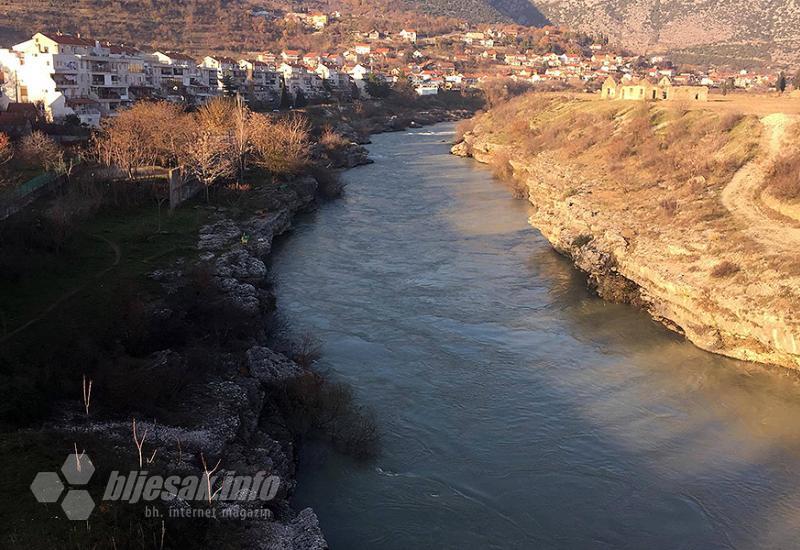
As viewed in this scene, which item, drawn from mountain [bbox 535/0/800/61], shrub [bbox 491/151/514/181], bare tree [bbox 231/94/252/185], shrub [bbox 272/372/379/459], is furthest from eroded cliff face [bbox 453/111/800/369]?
mountain [bbox 535/0/800/61]

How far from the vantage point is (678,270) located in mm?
22469

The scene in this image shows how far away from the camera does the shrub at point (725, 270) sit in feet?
68.6

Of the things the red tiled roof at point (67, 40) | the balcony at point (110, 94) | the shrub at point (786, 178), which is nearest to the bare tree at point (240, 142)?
the balcony at point (110, 94)

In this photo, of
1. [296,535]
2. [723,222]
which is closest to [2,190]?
[296,535]

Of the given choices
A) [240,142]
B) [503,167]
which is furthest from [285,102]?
[240,142]

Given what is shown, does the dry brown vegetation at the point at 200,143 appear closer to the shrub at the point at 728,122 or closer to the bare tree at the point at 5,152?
the bare tree at the point at 5,152

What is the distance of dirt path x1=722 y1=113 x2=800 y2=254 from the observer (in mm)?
22156

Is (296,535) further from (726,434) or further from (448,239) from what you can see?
(448,239)

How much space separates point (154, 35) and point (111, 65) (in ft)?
204

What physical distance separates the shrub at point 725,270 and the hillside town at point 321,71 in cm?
3306

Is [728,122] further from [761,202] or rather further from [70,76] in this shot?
[70,76]

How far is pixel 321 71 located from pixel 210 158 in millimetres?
66437

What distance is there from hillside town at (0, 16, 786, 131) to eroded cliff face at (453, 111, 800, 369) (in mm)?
27454

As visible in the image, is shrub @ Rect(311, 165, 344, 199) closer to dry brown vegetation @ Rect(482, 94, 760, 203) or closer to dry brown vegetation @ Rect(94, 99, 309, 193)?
dry brown vegetation @ Rect(94, 99, 309, 193)
